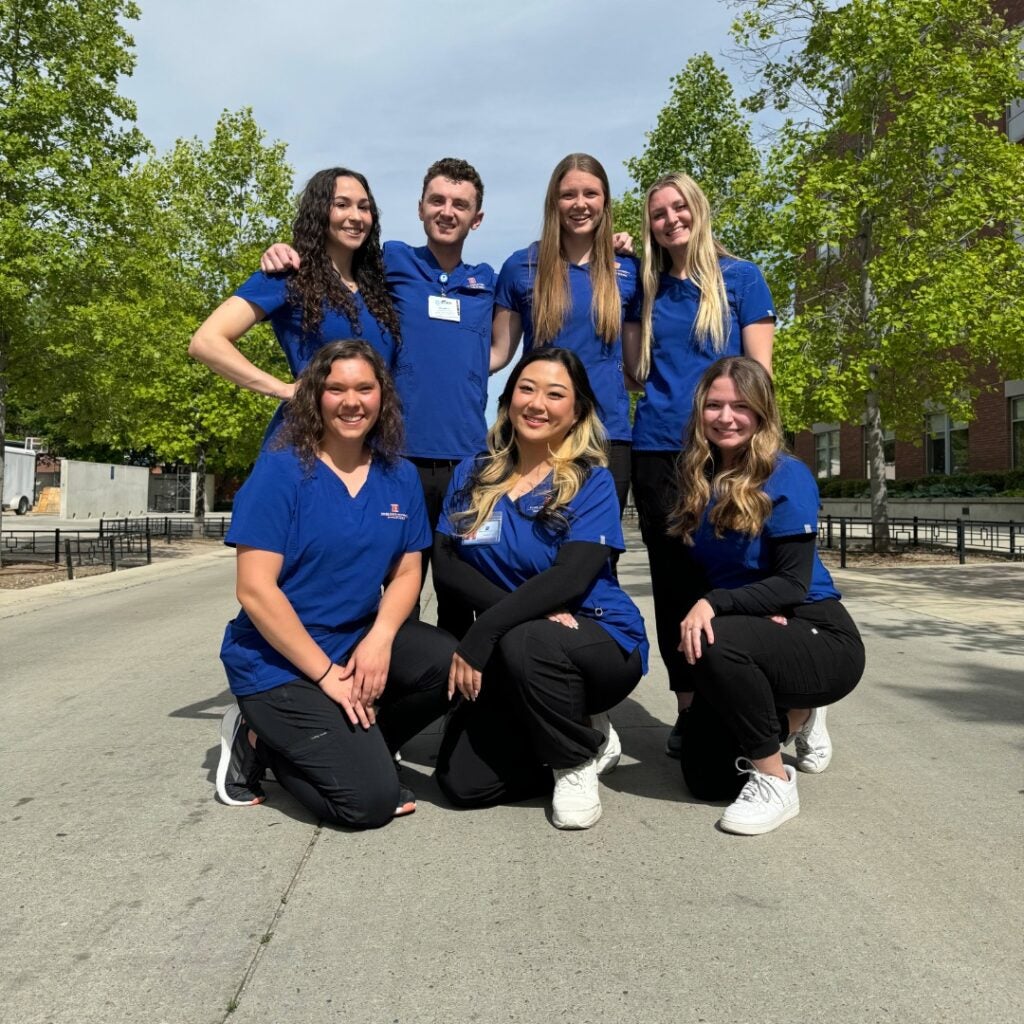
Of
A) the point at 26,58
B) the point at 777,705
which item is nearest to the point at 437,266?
the point at 777,705

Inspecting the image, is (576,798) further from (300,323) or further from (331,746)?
(300,323)

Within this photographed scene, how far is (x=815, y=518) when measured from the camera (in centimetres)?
346

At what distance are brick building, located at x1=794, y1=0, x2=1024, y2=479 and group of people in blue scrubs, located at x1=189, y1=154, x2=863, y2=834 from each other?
20884mm

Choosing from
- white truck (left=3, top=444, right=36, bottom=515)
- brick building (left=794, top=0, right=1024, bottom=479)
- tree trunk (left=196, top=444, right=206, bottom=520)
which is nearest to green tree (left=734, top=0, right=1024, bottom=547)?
brick building (left=794, top=0, right=1024, bottom=479)

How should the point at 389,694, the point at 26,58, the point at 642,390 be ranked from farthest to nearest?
1. the point at 26,58
2. the point at 642,390
3. the point at 389,694

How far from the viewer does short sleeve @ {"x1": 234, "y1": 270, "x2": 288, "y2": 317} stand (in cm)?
386

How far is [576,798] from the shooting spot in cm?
333

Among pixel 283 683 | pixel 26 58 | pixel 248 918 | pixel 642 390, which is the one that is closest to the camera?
pixel 248 918

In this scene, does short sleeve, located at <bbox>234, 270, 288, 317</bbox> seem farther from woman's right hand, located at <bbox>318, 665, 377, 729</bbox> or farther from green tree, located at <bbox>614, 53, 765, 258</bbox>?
green tree, located at <bbox>614, 53, 765, 258</bbox>

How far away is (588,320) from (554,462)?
2.37ft

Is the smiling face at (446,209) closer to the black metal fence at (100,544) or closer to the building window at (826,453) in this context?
the black metal fence at (100,544)

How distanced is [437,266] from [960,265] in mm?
14174

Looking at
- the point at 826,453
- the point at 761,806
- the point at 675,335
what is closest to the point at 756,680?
the point at 761,806

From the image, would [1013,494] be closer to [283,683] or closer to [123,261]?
[123,261]
